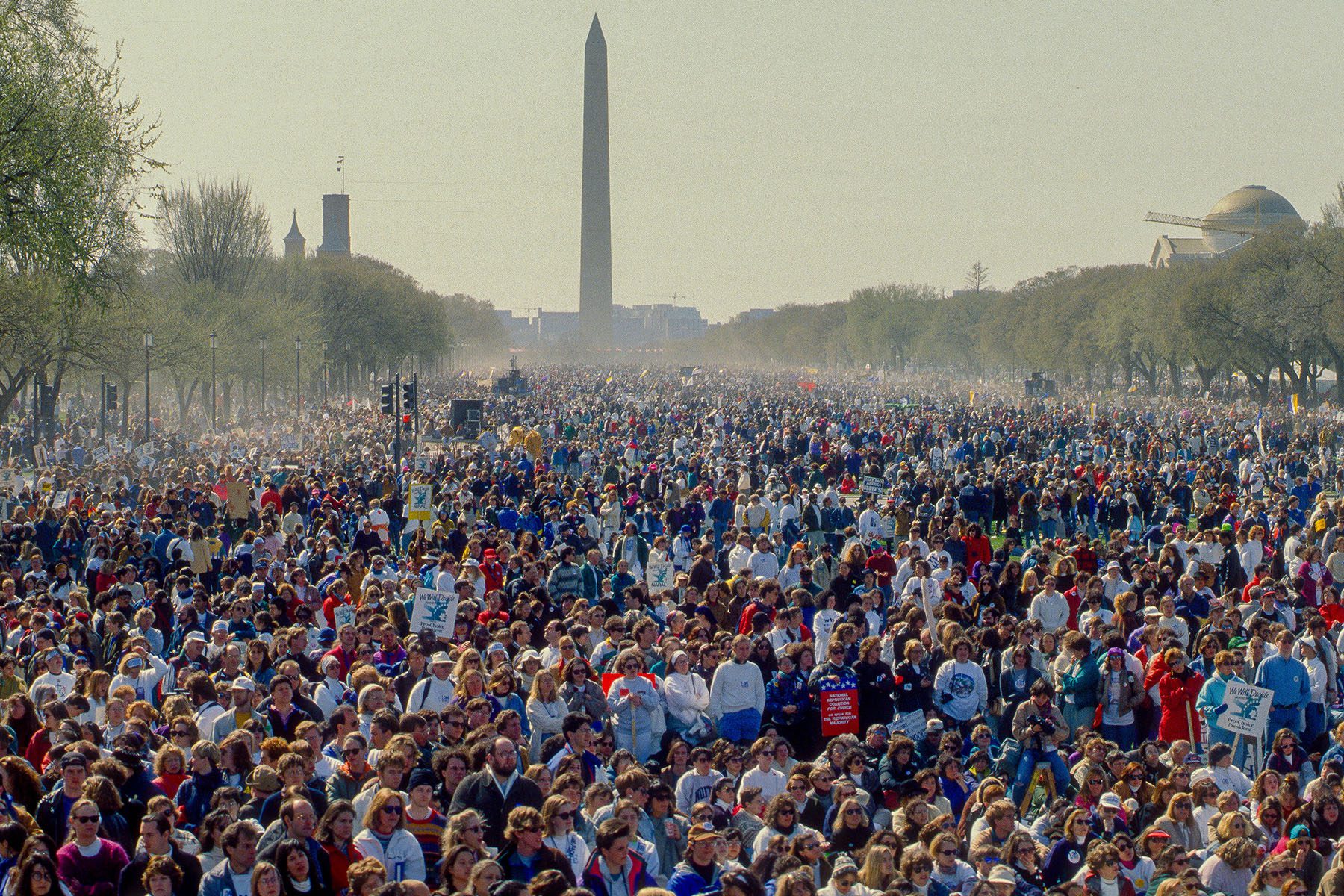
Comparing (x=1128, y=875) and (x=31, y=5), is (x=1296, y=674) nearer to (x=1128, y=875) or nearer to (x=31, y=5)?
(x=1128, y=875)

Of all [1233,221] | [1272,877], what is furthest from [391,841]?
[1233,221]

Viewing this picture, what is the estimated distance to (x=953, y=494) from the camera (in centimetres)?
2609

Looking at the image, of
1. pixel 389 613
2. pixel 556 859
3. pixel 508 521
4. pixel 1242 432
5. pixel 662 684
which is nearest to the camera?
pixel 556 859

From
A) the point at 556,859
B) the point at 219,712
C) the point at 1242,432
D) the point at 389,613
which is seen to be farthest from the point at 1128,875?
the point at 1242,432

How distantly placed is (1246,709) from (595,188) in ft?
504

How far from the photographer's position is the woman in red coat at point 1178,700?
1229 centimetres

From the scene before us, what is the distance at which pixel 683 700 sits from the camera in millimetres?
11672

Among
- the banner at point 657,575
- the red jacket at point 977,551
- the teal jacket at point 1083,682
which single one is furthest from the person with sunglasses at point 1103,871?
the red jacket at point 977,551

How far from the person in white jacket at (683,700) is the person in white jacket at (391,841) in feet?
12.0

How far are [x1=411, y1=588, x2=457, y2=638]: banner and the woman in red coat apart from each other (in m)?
5.58

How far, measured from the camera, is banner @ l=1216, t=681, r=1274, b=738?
38.9ft

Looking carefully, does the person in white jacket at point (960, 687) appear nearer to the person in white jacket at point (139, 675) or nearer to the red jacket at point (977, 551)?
the person in white jacket at point (139, 675)

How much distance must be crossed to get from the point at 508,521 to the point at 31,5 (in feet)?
43.6

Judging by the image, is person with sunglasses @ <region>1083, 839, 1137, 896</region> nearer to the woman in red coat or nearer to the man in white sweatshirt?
the man in white sweatshirt
